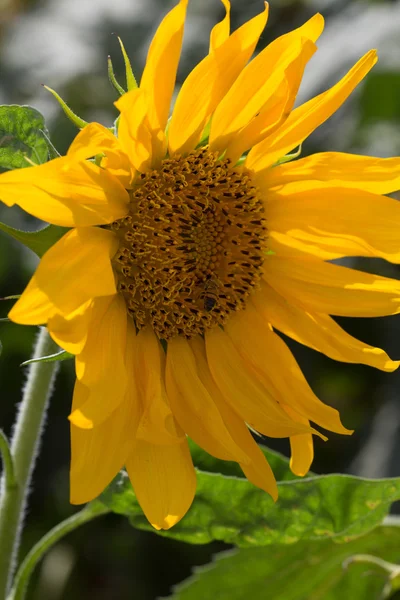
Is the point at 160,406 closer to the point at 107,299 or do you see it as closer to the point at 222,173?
the point at 107,299

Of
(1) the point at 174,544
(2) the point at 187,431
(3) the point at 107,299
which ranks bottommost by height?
(1) the point at 174,544

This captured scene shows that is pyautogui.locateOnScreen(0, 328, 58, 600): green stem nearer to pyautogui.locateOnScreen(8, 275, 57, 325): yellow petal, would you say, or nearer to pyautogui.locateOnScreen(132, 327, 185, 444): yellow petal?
pyautogui.locateOnScreen(132, 327, 185, 444): yellow petal

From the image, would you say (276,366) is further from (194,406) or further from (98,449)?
(98,449)

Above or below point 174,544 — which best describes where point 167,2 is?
above

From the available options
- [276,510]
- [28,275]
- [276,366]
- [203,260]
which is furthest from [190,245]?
[28,275]

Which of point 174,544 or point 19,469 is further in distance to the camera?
point 174,544

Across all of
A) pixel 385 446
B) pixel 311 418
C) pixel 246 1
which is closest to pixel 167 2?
pixel 246 1
